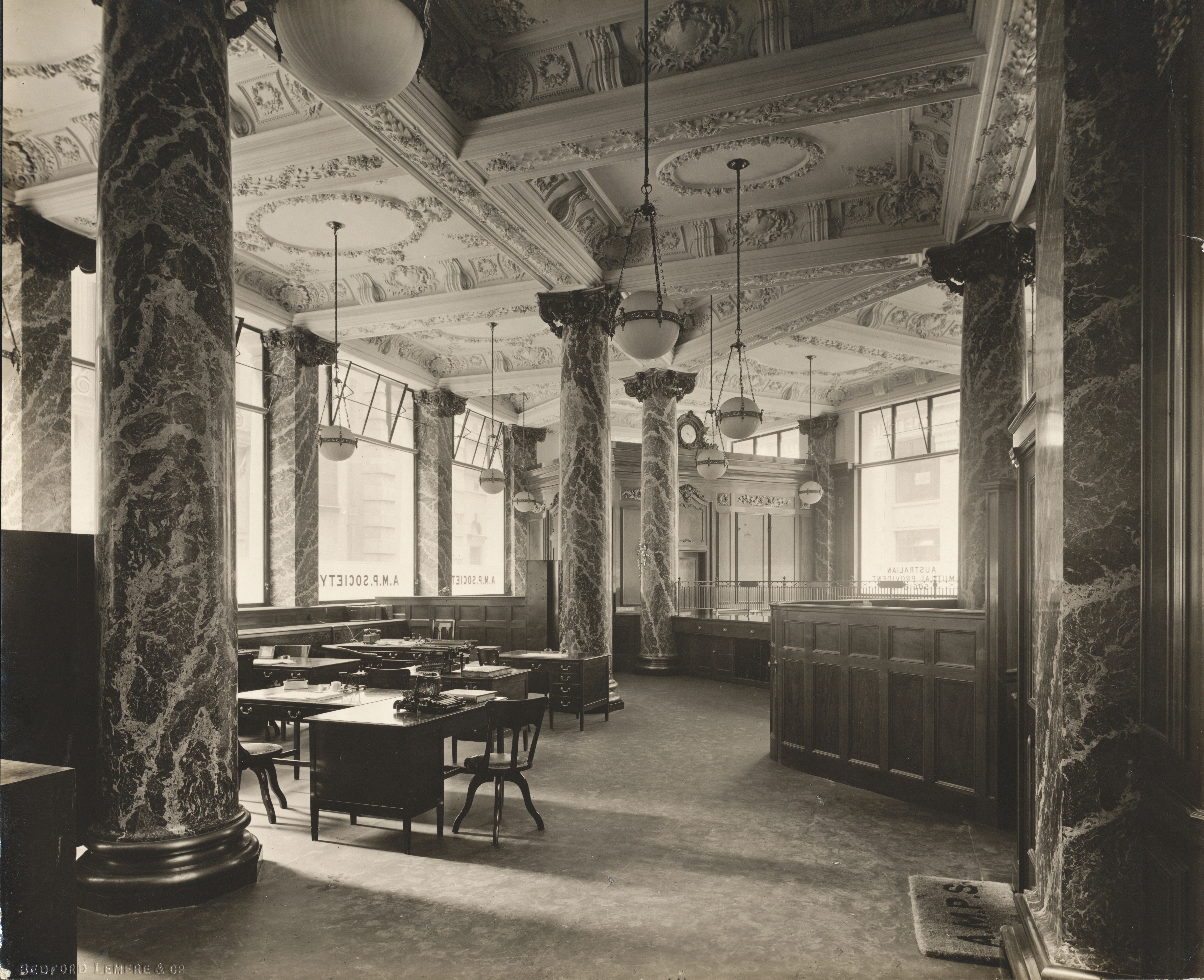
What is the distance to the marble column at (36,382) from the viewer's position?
27.1 feet

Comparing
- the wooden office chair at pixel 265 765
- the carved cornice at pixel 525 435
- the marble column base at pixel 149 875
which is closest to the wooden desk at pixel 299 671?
the wooden office chair at pixel 265 765

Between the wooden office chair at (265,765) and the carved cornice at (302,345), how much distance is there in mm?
7664

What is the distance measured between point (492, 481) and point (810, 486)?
242 inches

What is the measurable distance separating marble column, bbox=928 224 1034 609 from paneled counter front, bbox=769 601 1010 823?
63.1 inches

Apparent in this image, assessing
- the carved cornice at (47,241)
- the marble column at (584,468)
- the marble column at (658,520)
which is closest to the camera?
the carved cornice at (47,241)

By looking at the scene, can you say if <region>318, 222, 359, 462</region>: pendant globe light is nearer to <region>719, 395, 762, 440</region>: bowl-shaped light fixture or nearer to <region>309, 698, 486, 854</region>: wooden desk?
→ <region>719, 395, 762, 440</region>: bowl-shaped light fixture

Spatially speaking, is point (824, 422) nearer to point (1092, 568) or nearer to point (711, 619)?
point (711, 619)

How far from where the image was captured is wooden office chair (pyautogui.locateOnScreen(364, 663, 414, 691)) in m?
7.03

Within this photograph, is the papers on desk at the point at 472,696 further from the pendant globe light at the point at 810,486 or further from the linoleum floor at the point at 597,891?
the pendant globe light at the point at 810,486


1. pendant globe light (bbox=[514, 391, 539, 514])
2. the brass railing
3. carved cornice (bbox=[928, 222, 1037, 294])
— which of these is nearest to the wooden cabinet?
the brass railing

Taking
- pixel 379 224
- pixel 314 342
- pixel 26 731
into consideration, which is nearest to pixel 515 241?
pixel 379 224

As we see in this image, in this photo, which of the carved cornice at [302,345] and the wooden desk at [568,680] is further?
the carved cornice at [302,345]

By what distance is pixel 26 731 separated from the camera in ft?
13.9

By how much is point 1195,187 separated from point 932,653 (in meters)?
4.44
